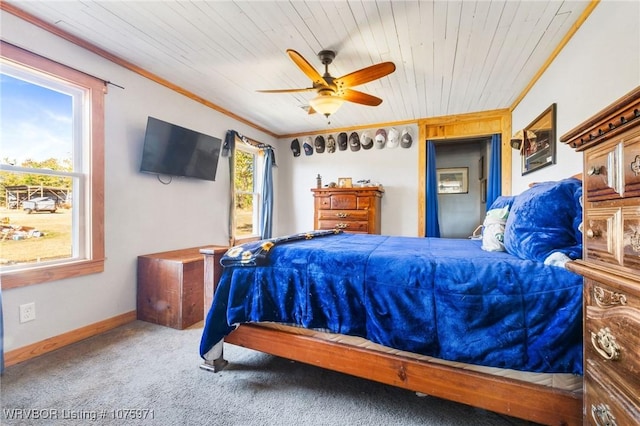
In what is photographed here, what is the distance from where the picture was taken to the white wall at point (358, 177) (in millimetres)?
4191

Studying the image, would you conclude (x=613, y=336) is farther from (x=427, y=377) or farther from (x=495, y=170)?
(x=495, y=170)

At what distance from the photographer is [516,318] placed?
1.14 metres

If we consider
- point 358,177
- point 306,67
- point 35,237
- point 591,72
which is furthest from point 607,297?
point 358,177

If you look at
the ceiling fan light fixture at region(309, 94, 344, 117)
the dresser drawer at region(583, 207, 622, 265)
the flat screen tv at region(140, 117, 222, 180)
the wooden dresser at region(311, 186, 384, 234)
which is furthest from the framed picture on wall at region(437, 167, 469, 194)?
the dresser drawer at region(583, 207, 622, 265)

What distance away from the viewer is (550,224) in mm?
1245

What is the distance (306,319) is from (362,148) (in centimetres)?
346

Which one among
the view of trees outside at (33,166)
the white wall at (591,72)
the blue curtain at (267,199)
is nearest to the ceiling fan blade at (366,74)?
the white wall at (591,72)

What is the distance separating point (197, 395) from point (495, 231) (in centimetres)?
198

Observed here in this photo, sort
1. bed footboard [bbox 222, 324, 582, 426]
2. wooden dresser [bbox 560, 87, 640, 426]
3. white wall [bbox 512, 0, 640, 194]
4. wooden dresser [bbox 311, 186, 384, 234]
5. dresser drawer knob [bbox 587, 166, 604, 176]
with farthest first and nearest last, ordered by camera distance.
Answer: wooden dresser [bbox 311, 186, 384, 234] → white wall [bbox 512, 0, 640, 194] → bed footboard [bbox 222, 324, 582, 426] → dresser drawer knob [bbox 587, 166, 604, 176] → wooden dresser [bbox 560, 87, 640, 426]

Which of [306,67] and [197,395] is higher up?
[306,67]

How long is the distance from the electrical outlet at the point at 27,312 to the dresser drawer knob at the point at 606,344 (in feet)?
10.1

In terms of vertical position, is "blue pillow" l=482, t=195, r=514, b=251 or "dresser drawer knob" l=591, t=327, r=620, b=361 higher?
"blue pillow" l=482, t=195, r=514, b=251

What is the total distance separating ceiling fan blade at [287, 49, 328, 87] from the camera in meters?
1.90

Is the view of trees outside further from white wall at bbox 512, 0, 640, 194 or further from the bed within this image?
white wall at bbox 512, 0, 640, 194
